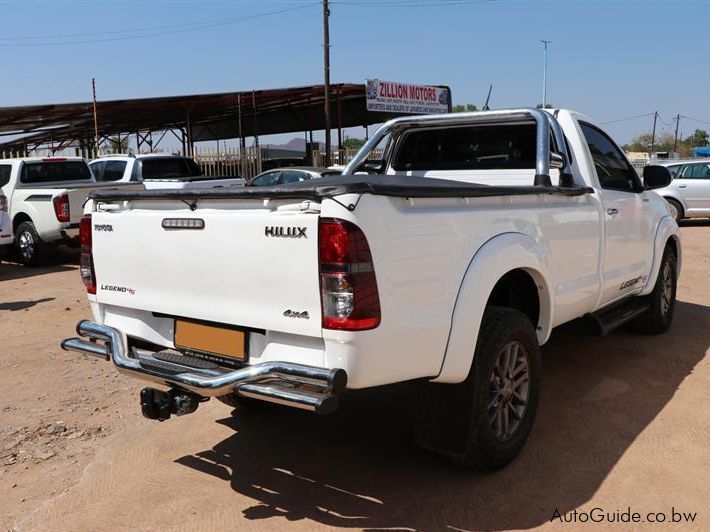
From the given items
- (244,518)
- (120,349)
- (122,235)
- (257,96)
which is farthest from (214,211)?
(257,96)

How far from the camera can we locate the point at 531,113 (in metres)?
4.55

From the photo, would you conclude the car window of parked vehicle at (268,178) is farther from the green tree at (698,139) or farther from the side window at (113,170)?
the green tree at (698,139)

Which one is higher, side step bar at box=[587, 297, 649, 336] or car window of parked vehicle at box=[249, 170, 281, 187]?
car window of parked vehicle at box=[249, 170, 281, 187]

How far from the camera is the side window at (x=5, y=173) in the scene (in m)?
12.0

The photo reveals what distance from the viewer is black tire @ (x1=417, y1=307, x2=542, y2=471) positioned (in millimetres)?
3166

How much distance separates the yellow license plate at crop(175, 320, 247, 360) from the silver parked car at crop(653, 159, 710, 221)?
15.3 metres

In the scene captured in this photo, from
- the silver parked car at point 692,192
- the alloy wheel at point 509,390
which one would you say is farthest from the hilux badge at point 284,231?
the silver parked car at point 692,192

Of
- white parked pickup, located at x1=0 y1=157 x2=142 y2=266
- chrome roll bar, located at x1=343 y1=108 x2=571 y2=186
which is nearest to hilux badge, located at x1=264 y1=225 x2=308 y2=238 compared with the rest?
chrome roll bar, located at x1=343 y1=108 x2=571 y2=186

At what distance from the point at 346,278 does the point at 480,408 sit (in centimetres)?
108

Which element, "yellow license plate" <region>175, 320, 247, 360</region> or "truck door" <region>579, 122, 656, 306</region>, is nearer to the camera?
"yellow license plate" <region>175, 320, 247, 360</region>

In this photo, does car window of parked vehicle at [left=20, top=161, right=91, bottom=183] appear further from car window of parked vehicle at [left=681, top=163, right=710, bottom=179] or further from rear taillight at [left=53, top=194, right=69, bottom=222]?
car window of parked vehicle at [left=681, top=163, right=710, bottom=179]

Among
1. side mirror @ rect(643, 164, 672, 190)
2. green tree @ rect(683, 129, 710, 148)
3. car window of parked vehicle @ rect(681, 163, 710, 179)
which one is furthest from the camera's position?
green tree @ rect(683, 129, 710, 148)

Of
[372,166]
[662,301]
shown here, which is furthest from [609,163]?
[372,166]

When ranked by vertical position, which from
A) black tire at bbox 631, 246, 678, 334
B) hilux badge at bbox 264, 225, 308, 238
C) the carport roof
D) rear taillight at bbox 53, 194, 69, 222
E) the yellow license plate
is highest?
the carport roof
